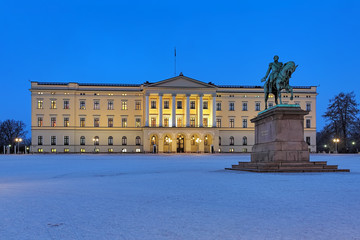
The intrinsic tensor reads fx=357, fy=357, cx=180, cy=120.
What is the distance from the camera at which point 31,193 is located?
8.67 metres

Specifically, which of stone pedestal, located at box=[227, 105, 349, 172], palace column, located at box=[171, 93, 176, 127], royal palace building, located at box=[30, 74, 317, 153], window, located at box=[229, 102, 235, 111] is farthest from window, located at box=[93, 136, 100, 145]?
stone pedestal, located at box=[227, 105, 349, 172]

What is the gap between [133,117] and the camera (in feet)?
245

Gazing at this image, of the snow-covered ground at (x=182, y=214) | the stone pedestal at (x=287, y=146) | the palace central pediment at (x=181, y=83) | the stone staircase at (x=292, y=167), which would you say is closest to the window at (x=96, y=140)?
the palace central pediment at (x=181, y=83)

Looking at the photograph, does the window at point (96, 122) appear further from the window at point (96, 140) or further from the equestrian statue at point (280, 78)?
the equestrian statue at point (280, 78)

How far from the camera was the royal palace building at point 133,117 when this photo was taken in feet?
232

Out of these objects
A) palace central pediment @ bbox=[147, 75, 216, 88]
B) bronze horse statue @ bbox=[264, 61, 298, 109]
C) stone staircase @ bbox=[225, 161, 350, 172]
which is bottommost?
stone staircase @ bbox=[225, 161, 350, 172]

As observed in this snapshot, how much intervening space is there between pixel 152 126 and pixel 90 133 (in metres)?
13.3

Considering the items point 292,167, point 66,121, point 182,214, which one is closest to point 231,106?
point 66,121

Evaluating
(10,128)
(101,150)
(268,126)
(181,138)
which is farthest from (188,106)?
(268,126)

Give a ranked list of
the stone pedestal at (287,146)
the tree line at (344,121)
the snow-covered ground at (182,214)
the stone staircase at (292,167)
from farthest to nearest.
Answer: the tree line at (344,121), the stone pedestal at (287,146), the stone staircase at (292,167), the snow-covered ground at (182,214)

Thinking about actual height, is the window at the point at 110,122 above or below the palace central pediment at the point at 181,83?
below

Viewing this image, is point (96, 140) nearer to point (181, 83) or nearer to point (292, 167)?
point (181, 83)

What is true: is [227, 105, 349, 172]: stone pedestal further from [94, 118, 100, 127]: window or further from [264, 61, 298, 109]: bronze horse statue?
[94, 118, 100, 127]: window

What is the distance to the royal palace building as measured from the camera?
232ft
